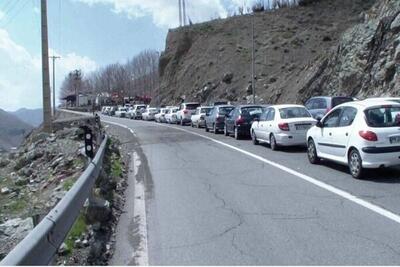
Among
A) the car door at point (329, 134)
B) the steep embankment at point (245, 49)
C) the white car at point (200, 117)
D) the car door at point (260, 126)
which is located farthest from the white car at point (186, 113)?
the car door at point (329, 134)

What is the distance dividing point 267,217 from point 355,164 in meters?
4.20

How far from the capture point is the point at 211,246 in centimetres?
676

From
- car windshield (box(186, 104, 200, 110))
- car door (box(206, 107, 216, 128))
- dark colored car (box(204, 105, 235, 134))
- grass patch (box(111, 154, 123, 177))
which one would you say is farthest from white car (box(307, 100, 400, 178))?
car windshield (box(186, 104, 200, 110))

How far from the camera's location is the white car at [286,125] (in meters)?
18.3

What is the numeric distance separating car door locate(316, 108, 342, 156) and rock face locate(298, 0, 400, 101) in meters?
18.0

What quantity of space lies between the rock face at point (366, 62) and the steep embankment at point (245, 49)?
13.4 metres

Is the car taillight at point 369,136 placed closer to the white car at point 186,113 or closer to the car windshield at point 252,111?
Result: the car windshield at point 252,111

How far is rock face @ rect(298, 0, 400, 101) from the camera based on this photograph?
3275cm

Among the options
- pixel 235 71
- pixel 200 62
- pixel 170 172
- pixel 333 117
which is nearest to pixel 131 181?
pixel 170 172

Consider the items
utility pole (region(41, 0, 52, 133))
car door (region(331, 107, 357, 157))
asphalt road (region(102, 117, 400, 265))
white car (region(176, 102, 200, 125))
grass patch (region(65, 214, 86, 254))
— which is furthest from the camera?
white car (region(176, 102, 200, 125))

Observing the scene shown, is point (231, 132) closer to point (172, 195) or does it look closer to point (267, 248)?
point (172, 195)

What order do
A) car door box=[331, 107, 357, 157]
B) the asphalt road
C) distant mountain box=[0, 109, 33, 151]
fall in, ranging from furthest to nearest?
distant mountain box=[0, 109, 33, 151] < car door box=[331, 107, 357, 157] < the asphalt road

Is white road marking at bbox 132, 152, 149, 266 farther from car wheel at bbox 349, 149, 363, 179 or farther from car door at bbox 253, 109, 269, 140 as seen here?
car door at bbox 253, 109, 269, 140

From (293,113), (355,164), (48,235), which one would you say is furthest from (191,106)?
(48,235)
